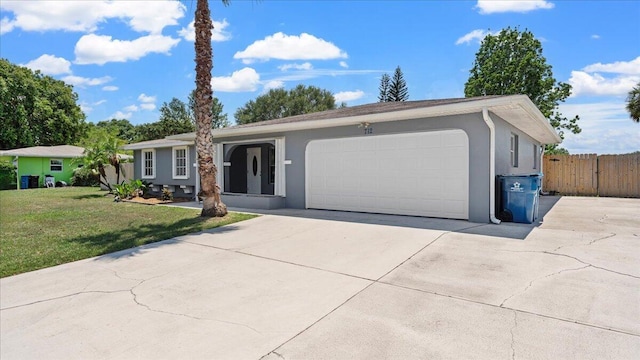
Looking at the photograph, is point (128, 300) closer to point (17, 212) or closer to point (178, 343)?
point (178, 343)

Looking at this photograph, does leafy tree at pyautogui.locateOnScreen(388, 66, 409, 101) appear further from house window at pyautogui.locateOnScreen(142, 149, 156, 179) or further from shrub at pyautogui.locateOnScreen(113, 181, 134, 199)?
shrub at pyautogui.locateOnScreen(113, 181, 134, 199)

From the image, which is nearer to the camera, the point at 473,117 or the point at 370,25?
the point at 473,117

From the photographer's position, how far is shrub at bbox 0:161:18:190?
916 inches

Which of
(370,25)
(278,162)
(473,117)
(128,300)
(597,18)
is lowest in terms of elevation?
(128,300)

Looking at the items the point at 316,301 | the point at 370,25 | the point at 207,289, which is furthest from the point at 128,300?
the point at 370,25

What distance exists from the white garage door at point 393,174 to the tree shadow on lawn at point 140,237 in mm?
3479

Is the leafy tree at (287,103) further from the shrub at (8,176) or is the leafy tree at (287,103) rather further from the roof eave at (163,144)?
the shrub at (8,176)

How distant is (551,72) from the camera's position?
2377cm

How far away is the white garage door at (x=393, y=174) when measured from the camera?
841 centimetres

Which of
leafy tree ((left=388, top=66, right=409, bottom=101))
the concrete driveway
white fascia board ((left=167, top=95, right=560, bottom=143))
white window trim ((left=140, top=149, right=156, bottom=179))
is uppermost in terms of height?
leafy tree ((left=388, top=66, right=409, bottom=101))

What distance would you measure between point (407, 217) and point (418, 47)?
10903 mm

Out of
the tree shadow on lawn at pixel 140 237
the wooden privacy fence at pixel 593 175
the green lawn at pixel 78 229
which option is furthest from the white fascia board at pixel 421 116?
the wooden privacy fence at pixel 593 175

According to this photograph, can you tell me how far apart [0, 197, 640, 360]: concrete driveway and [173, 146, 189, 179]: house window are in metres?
10.2

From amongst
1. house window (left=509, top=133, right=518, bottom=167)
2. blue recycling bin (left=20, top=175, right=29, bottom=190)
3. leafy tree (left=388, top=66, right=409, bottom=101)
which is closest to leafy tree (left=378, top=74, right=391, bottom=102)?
leafy tree (left=388, top=66, right=409, bottom=101)
